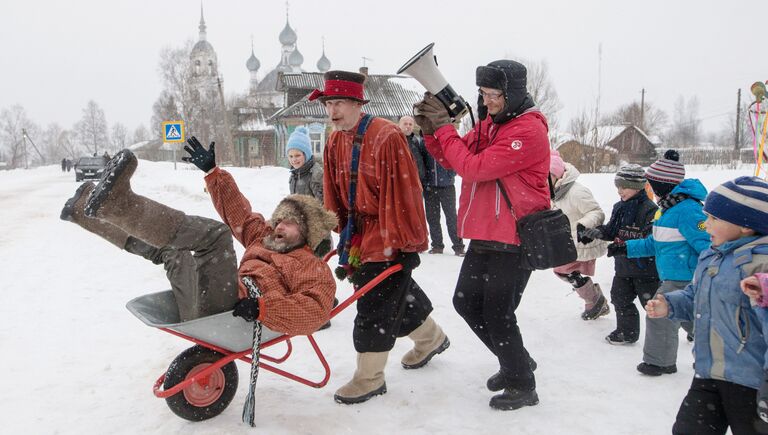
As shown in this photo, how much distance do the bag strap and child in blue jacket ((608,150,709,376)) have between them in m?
1.85

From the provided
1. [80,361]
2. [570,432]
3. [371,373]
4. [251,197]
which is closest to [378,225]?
[371,373]

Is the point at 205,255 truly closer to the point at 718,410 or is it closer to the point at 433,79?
the point at 433,79

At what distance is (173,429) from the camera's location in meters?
2.96

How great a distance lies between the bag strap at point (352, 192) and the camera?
11.1 ft

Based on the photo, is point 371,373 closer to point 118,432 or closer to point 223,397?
point 223,397

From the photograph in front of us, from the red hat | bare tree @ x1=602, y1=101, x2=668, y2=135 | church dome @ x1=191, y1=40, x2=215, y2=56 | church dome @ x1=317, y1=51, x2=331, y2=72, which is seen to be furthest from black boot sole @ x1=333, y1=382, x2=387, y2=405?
church dome @ x1=317, y1=51, x2=331, y2=72

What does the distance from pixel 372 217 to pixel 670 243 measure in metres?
1.90

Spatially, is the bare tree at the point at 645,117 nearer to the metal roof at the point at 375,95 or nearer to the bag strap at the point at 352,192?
the metal roof at the point at 375,95

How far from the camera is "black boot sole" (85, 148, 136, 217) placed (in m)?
2.56

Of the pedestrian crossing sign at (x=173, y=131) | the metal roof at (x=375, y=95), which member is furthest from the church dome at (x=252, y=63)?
the pedestrian crossing sign at (x=173, y=131)

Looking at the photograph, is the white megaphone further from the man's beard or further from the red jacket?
the man's beard

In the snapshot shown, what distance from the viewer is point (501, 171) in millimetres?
Answer: 2996

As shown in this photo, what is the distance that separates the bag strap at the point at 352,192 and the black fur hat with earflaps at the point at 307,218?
16cm

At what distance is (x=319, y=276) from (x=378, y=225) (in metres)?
0.51
